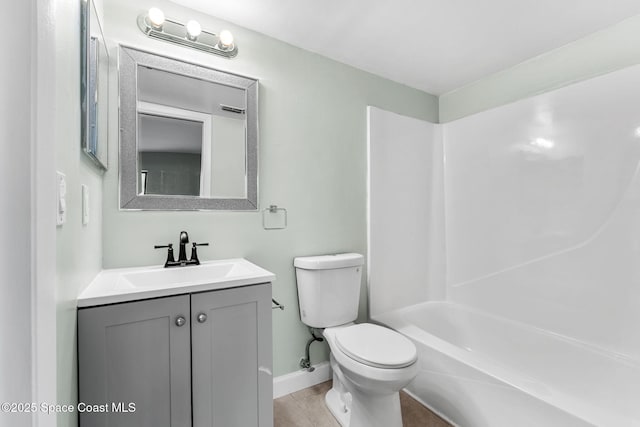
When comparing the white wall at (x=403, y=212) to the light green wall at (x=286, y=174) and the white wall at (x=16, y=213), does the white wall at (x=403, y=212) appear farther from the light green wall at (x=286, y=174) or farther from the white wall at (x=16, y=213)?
the white wall at (x=16, y=213)

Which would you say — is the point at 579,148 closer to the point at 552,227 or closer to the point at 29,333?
the point at 552,227

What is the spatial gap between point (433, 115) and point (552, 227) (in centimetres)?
136

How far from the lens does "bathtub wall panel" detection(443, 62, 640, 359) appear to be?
1631 mm

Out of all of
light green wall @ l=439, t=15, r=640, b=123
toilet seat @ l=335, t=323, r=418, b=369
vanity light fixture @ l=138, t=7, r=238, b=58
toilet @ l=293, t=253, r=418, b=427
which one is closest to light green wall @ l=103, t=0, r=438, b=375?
vanity light fixture @ l=138, t=7, r=238, b=58

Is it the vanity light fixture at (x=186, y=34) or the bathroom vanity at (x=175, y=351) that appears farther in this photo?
the vanity light fixture at (x=186, y=34)

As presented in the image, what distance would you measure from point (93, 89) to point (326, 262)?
136 cm

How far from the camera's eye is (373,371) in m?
1.33

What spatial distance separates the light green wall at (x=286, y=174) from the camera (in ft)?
4.69

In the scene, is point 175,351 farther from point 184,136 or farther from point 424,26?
point 424,26

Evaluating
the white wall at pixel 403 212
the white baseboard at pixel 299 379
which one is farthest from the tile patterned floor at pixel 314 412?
the white wall at pixel 403 212

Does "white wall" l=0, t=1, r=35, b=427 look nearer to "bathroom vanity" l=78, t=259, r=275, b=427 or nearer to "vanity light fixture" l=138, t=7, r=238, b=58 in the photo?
"bathroom vanity" l=78, t=259, r=275, b=427

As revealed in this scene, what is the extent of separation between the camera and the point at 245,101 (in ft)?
5.61

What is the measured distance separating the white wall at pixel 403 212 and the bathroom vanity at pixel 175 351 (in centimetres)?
117

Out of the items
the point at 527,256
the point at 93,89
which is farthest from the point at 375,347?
the point at 93,89
